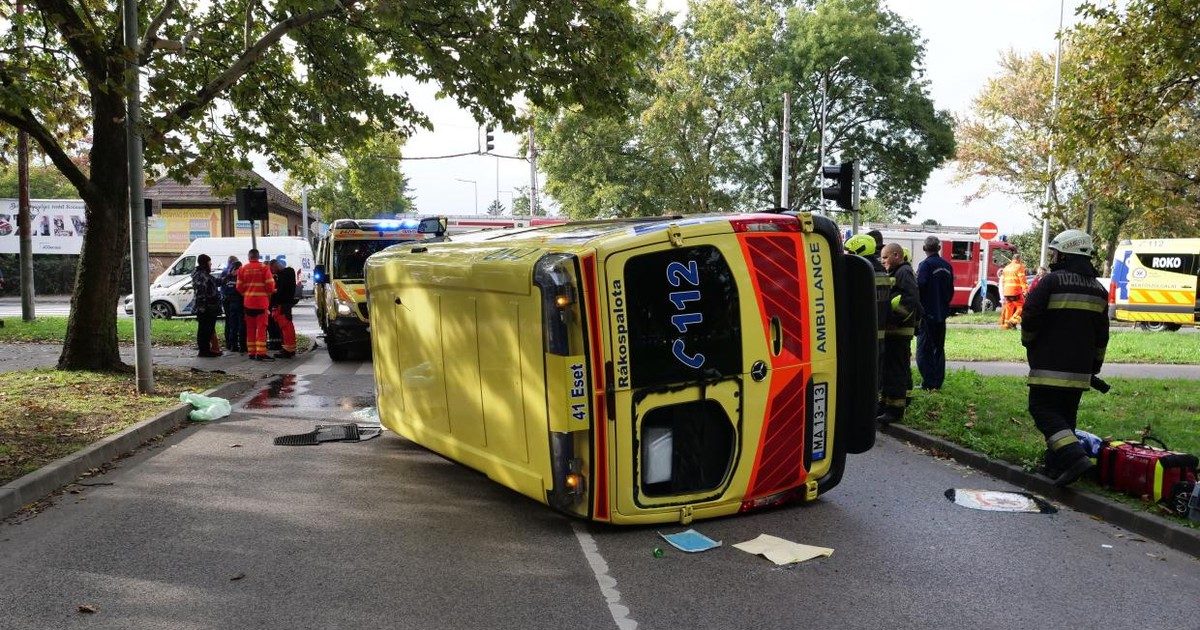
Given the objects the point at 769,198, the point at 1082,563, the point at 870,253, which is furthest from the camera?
the point at 769,198

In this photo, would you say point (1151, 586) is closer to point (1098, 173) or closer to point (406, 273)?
point (406, 273)

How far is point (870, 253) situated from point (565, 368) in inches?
188

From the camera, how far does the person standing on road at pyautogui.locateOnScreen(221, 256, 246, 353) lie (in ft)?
51.6

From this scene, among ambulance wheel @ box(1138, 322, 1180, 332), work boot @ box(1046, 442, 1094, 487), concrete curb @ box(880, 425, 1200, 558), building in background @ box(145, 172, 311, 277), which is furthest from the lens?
building in background @ box(145, 172, 311, 277)

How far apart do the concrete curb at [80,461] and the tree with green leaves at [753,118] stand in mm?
24731

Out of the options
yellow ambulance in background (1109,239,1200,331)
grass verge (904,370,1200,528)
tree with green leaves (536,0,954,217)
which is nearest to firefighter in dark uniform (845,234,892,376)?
grass verge (904,370,1200,528)

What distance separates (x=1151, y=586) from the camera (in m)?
4.69

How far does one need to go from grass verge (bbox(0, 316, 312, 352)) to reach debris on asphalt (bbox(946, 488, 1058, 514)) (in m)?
13.2

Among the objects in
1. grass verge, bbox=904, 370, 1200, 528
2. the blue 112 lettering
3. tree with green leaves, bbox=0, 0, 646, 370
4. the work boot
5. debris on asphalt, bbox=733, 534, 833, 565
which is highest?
tree with green leaves, bbox=0, 0, 646, 370

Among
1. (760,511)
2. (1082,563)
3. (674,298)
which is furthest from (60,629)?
(1082,563)

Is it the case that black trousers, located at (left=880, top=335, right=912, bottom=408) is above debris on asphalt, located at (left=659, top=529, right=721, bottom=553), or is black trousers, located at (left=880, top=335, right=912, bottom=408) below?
above

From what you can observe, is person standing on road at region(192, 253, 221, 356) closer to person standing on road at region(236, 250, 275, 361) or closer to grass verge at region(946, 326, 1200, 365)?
person standing on road at region(236, 250, 275, 361)

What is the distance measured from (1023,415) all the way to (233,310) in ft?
42.0

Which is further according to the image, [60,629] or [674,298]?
[674,298]
